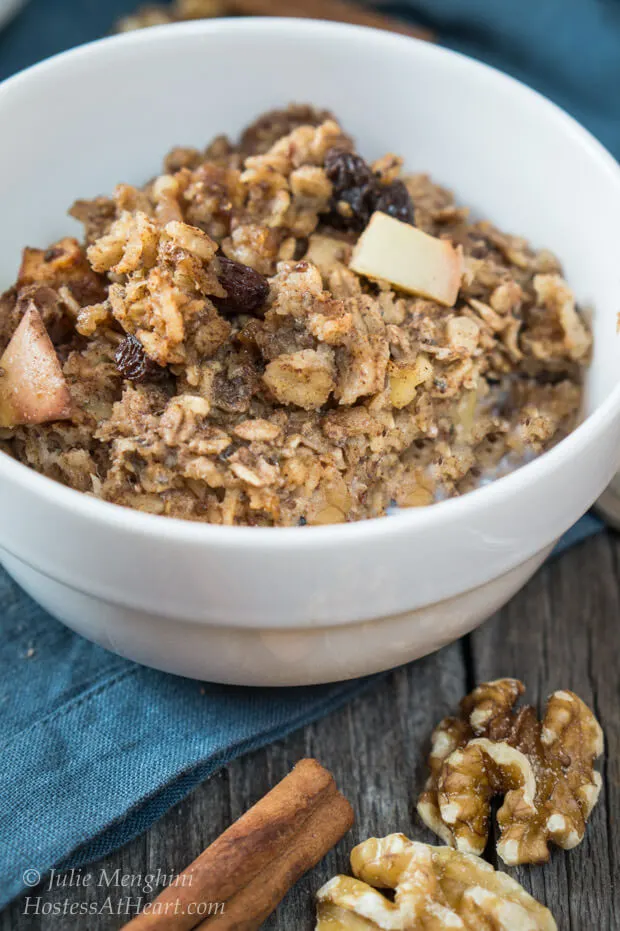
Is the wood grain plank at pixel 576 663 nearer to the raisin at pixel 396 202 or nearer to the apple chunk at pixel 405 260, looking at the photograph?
the apple chunk at pixel 405 260

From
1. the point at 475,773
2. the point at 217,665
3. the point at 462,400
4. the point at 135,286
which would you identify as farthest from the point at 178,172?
the point at 475,773

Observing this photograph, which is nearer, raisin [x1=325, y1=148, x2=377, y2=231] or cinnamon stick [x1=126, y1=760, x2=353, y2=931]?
cinnamon stick [x1=126, y1=760, x2=353, y2=931]

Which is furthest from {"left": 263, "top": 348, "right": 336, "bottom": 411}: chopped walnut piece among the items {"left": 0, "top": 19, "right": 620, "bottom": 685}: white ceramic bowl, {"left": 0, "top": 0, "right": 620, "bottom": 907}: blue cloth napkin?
{"left": 0, "top": 0, "right": 620, "bottom": 907}: blue cloth napkin

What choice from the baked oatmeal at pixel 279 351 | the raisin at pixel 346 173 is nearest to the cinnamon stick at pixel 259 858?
the baked oatmeal at pixel 279 351

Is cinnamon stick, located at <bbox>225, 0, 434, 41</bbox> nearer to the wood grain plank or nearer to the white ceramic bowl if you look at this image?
the white ceramic bowl

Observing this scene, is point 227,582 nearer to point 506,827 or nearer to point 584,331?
point 506,827

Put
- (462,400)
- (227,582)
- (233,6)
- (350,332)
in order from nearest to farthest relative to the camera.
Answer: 1. (227,582)
2. (350,332)
3. (462,400)
4. (233,6)
